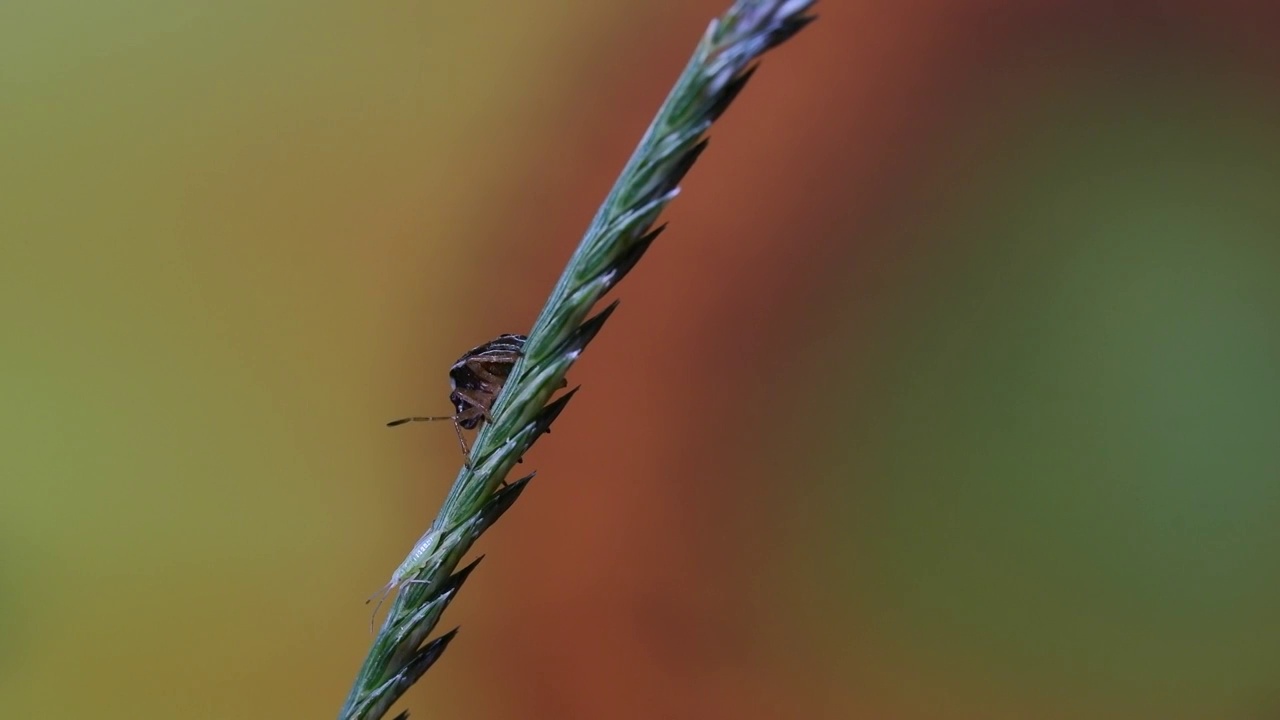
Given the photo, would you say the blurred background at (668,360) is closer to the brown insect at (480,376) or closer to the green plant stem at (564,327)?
the brown insect at (480,376)

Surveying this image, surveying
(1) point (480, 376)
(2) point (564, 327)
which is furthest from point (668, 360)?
(2) point (564, 327)

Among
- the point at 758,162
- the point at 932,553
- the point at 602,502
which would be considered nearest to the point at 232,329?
the point at 602,502

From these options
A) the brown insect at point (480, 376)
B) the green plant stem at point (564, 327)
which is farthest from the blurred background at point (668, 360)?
the green plant stem at point (564, 327)

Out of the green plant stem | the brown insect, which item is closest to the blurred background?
the brown insect

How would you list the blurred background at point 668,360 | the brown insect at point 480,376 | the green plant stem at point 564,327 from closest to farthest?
the green plant stem at point 564,327 < the brown insect at point 480,376 < the blurred background at point 668,360

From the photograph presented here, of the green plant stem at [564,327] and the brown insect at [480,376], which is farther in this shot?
the brown insect at [480,376]

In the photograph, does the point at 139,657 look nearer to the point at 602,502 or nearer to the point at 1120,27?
the point at 602,502
